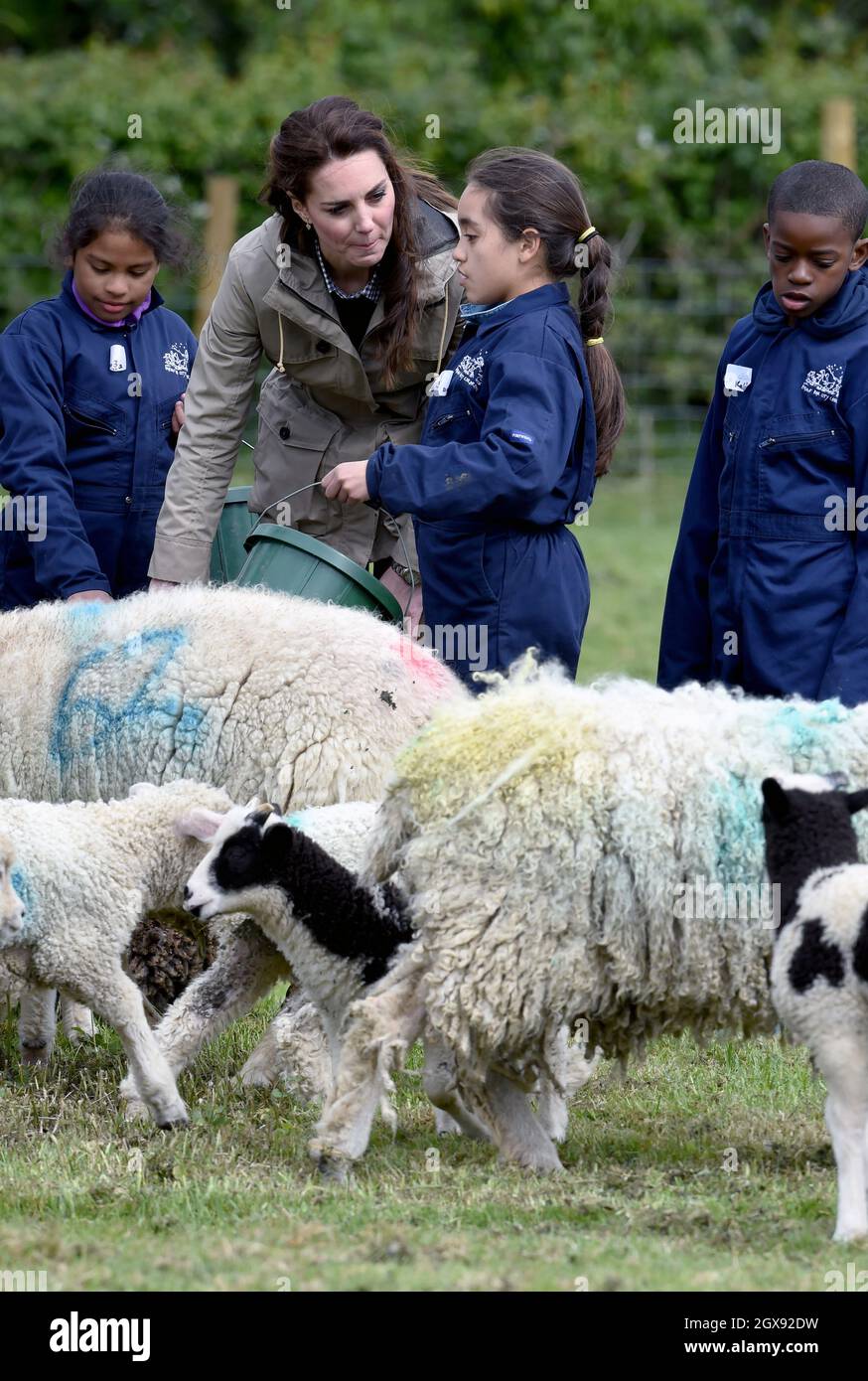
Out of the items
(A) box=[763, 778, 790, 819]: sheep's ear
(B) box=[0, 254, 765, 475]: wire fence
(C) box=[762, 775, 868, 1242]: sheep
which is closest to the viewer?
(C) box=[762, 775, 868, 1242]: sheep

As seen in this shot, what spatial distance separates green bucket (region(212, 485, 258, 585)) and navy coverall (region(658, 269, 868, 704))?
5.96 feet

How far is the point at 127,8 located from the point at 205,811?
20215mm

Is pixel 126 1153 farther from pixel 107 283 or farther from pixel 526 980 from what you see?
pixel 107 283

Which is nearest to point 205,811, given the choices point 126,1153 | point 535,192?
point 126,1153

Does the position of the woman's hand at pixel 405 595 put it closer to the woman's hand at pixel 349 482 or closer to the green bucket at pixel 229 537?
the green bucket at pixel 229 537

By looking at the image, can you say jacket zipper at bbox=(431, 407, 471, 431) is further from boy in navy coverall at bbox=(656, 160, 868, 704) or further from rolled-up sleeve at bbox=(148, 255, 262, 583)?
rolled-up sleeve at bbox=(148, 255, 262, 583)

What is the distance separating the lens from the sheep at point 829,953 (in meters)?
3.73

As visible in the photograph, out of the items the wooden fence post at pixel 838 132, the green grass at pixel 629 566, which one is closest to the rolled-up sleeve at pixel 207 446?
the green grass at pixel 629 566

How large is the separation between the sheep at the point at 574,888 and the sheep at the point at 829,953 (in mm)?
176

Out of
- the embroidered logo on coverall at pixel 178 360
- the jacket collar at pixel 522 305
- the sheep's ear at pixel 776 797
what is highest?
the embroidered logo on coverall at pixel 178 360

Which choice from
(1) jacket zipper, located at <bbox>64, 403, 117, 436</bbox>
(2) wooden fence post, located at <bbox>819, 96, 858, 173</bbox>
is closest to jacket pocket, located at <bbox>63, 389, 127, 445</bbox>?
(1) jacket zipper, located at <bbox>64, 403, 117, 436</bbox>

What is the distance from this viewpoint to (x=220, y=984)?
5.03 metres

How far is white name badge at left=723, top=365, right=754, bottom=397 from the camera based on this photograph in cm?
529
